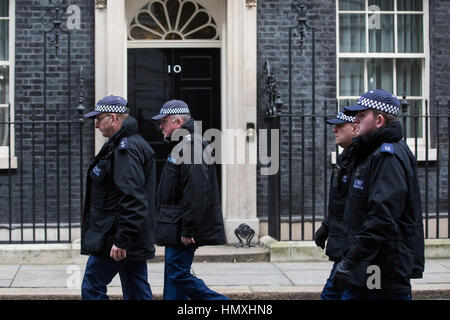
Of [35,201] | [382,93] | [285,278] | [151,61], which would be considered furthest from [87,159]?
[382,93]

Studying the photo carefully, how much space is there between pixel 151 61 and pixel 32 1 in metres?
1.79

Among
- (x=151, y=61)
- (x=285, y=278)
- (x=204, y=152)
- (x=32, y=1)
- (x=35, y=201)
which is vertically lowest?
(x=285, y=278)

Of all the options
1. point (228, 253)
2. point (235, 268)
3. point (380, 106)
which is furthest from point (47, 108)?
point (380, 106)

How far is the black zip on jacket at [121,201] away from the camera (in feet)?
16.8

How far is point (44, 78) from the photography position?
9.62 meters

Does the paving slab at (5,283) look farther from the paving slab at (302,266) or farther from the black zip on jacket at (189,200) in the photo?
the paving slab at (302,266)

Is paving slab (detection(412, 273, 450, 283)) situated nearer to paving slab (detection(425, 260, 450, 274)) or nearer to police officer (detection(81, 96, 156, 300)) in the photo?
paving slab (detection(425, 260, 450, 274))

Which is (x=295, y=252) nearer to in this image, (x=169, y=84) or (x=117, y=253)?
(x=169, y=84)

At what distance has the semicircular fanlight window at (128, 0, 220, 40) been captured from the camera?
10.3 metres

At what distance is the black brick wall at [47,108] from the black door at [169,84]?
2.27ft

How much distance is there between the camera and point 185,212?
19.0 feet

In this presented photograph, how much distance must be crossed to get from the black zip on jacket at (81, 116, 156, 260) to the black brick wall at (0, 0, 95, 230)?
4.49m

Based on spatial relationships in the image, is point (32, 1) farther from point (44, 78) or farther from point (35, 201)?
point (35, 201)

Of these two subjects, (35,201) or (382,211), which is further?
(35,201)
